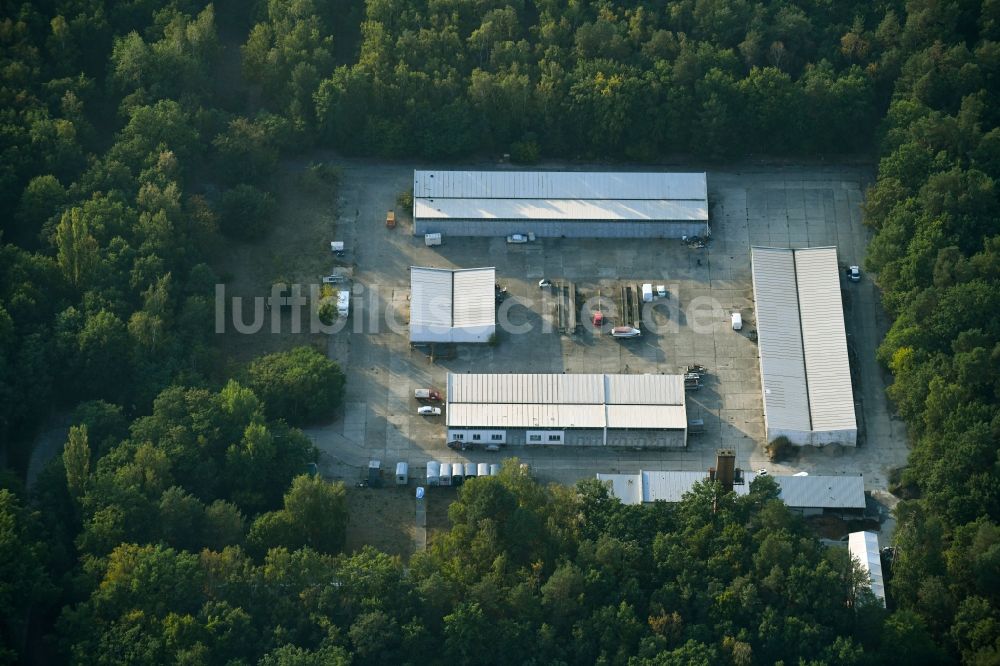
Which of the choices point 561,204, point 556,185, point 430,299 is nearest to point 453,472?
point 430,299

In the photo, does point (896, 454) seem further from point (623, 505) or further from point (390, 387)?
point (390, 387)

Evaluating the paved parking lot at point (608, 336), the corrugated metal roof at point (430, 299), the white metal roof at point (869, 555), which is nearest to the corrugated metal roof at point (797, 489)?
the paved parking lot at point (608, 336)

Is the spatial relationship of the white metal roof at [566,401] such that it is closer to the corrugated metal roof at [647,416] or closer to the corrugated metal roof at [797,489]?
the corrugated metal roof at [647,416]

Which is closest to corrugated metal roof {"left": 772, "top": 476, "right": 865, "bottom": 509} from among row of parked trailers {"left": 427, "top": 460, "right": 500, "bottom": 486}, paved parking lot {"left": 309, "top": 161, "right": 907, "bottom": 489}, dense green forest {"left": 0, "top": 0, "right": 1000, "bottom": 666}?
paved parking lot {"left": 309, "top": 161, "right": 907, "bottom": 489}

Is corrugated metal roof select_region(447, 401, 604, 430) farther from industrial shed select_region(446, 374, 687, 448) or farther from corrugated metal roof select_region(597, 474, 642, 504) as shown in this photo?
corrugated metal roof select_region(597, 474, 642, 504)

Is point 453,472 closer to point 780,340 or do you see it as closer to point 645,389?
point 645,389
